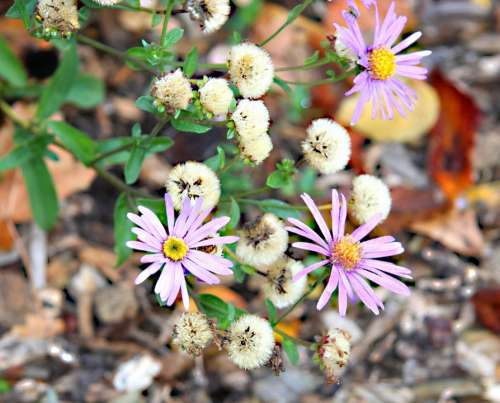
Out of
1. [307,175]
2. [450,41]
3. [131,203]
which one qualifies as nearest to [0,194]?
[131,203]

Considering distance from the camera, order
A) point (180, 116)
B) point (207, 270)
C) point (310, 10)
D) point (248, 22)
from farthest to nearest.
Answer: point (310, 10), point (248, 22), point (180, 116), point (207, 270)

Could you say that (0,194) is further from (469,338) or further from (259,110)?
(469,338)

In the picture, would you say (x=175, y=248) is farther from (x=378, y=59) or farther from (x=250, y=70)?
(x=378, y=59)

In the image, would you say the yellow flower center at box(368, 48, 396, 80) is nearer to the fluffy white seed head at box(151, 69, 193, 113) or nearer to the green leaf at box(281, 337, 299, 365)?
the fluffy white seed head at box(151, 69, 193, 113)

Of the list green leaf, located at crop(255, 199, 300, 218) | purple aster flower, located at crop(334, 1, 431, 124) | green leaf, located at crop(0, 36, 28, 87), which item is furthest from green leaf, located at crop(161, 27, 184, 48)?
A: green leaf, located at crop(0, 36, 28, 87)

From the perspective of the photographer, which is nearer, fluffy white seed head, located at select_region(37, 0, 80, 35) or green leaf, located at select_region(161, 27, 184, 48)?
fluffy white seed head, located at select_region(37, 0, 80, 35)

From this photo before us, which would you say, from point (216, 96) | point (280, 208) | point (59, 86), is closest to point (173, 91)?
point (216, 96)
